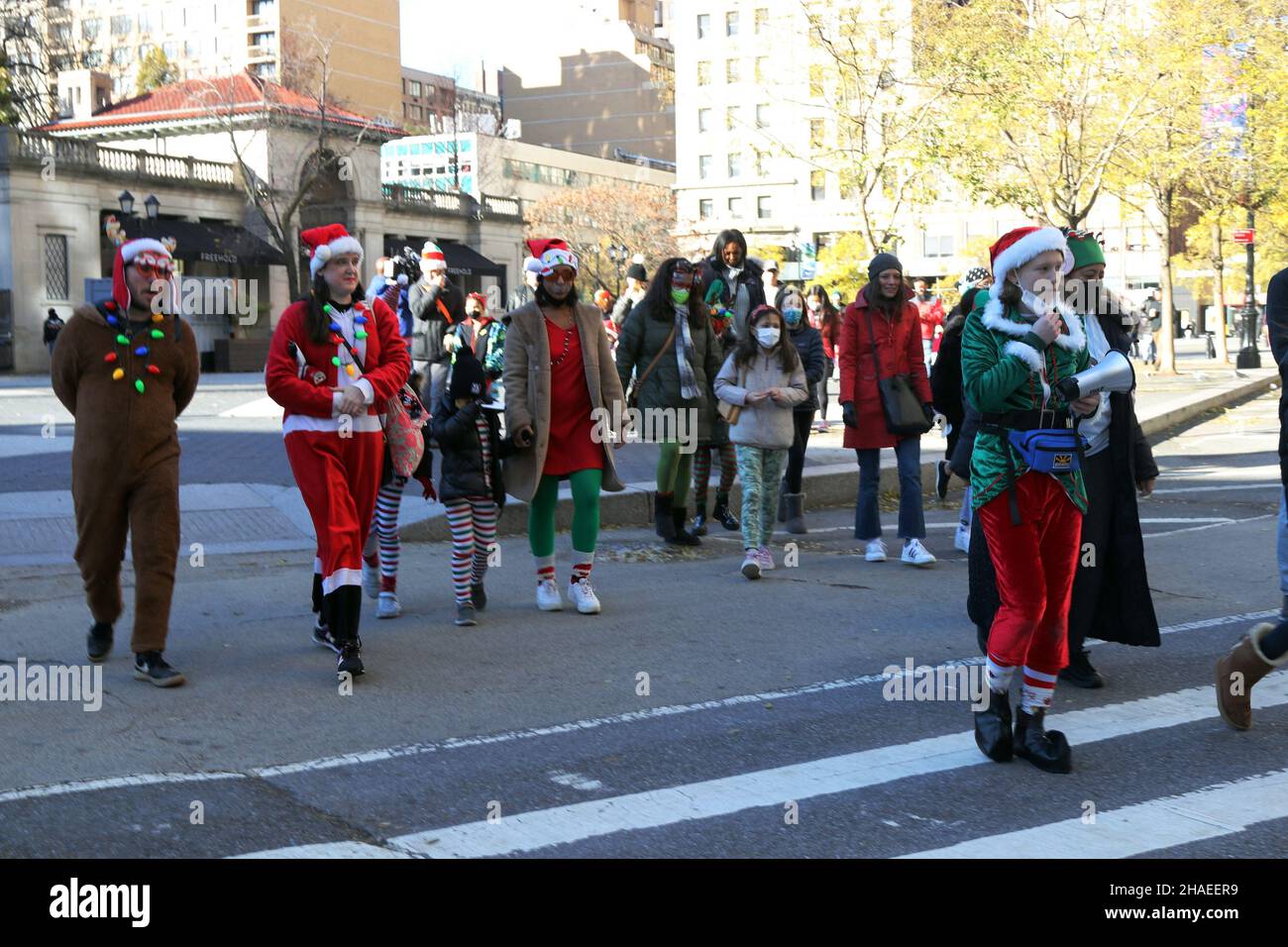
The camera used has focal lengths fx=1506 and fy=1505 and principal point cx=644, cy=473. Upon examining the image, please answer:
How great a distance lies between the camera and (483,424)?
8.55 m

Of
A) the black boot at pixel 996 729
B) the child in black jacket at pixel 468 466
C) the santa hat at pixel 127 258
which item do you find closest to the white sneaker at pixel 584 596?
the child in black jacket at pixel 468 466

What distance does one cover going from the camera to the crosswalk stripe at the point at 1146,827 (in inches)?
179

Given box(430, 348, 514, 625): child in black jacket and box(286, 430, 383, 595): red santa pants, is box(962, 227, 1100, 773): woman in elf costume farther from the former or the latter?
box(430, 348, 514, 625): child in black jacket

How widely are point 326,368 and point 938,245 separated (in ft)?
295

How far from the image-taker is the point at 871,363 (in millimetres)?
10445

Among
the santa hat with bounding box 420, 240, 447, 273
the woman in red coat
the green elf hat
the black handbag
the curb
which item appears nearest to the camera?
the green elf hat

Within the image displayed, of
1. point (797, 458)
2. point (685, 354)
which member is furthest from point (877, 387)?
point (797, 458)

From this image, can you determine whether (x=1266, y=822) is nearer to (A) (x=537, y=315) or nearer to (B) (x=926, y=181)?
(A) (x=537, y=315)

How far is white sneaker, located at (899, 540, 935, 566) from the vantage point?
1029cm

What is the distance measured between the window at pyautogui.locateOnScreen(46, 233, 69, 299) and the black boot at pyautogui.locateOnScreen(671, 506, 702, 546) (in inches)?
1517

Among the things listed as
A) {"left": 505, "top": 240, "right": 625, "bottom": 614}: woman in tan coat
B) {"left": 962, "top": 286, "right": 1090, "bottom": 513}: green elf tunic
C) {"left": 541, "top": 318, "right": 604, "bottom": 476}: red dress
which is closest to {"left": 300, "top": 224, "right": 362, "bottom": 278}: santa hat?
{"left": 505, "top": 240, "right": 625, "bottom": 614}: woman in tan coat

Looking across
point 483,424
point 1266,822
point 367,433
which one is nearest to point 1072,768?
point 1266,822

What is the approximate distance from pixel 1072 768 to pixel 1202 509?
29.3ft

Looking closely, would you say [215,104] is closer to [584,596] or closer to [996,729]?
[584,596]
